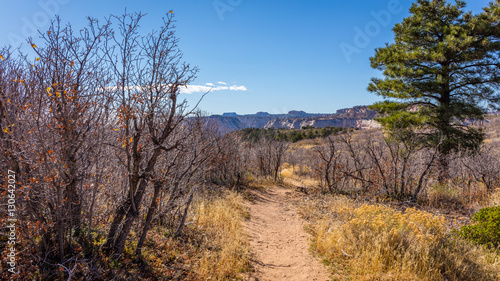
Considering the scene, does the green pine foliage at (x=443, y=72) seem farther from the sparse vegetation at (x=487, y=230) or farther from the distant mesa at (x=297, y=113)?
the distant mesa at (x=297, y=113)

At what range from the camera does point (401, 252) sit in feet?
14.6

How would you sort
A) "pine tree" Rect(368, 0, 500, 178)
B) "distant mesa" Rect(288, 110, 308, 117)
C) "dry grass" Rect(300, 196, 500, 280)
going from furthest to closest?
"distant mesa" Rect(288, 110, 308, 117), "pine tree" Rect(368, 0, 500, 178), "dry grass" Rect(300, 196, 500, 280)

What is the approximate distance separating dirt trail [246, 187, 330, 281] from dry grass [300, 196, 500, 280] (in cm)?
46

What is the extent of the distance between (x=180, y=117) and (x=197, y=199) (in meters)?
5.23

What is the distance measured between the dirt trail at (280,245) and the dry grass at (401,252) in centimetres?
46

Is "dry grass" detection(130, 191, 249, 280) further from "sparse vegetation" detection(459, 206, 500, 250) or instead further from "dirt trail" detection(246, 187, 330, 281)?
"sparse vegetation" detection(459, 206, 500, 250)

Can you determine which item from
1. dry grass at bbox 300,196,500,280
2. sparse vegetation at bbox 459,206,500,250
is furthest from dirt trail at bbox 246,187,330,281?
sparse vegetation at bbox 459,206,500,250

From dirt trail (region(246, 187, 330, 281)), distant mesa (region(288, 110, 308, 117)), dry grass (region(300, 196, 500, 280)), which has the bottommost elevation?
dirt trail (region(246, 187, 330, 281))

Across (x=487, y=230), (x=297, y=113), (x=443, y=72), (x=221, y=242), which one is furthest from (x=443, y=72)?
(x=297, y=113)

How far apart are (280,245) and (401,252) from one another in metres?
2.86

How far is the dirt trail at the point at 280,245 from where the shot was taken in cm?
477

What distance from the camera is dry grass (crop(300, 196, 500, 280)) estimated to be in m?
4.11

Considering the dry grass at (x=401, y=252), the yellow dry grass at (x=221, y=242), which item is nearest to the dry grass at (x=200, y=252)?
the yellow dry grass at (x=221, y=242)

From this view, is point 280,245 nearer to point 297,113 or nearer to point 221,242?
point 221,242
